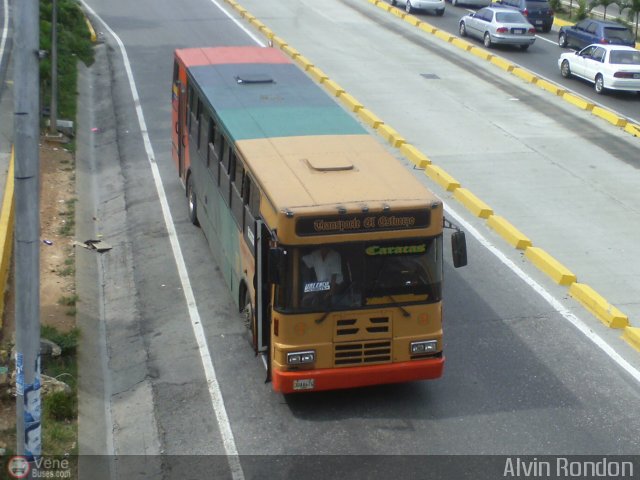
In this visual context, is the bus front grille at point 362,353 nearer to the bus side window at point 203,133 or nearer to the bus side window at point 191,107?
the bus side window at point 203,133

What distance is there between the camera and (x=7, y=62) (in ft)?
87.0

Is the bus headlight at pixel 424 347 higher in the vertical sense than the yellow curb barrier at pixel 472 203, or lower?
higher

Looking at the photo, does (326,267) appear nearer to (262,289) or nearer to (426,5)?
(262,289)

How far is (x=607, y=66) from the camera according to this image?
29.2 metres

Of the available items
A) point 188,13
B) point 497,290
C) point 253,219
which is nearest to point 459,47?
point 188,13

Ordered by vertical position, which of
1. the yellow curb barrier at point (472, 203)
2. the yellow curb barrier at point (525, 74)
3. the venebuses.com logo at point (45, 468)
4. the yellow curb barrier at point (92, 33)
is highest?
the yellow curb barrier at point (92, 33)

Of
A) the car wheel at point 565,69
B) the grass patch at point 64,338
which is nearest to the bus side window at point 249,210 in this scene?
the grass patch at point 64,338

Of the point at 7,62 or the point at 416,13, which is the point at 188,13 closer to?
the point at 416,13

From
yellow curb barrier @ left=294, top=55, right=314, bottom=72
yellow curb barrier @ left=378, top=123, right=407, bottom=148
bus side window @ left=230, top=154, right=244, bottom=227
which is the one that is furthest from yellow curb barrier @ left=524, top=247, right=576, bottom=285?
yellow curb barrier @ left=294, top=55, right=314, bottom=72

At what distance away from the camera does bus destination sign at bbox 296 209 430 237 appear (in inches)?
399

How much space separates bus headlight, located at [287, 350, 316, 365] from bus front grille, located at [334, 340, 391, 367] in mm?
267

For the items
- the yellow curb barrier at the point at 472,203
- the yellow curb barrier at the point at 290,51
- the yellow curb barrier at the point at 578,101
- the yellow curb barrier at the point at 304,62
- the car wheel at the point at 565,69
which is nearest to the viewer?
the yellow curb barrier at the point at 472,203

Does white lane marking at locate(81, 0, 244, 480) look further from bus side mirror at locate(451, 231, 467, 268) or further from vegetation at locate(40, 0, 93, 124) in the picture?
bus side mirror at locate(451, 231, 467, 268)

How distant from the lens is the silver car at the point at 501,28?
35.3 m
